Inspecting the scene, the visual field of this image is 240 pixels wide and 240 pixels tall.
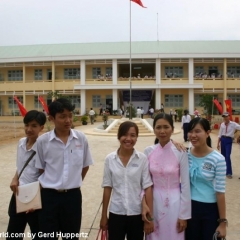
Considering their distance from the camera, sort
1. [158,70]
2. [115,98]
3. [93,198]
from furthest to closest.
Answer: [115,98]
[158,70]
[93,198]

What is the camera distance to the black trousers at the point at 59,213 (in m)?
2.18

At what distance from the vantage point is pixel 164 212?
2.14 m

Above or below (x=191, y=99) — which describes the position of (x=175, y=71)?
above

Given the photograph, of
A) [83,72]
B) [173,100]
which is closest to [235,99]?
[173,100]

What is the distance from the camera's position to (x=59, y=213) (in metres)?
2.22

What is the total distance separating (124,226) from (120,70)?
30.7 m

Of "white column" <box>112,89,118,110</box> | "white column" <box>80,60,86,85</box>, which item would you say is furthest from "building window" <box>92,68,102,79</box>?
"white column" <box>112,89,118,110</box>

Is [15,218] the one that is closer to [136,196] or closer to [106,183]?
[106,183]

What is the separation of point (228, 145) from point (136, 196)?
4488 millimetres

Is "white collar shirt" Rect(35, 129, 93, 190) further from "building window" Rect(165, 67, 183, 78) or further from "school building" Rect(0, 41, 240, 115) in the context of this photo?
"building window" Rect(165, 67, 183, 78)

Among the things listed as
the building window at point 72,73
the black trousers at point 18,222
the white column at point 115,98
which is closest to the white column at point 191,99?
the white column at point 115,98

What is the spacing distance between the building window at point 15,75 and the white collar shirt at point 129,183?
3142 centimetres

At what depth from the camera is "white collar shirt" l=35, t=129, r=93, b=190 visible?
7.29ft

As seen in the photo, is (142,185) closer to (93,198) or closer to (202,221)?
(202,221)
